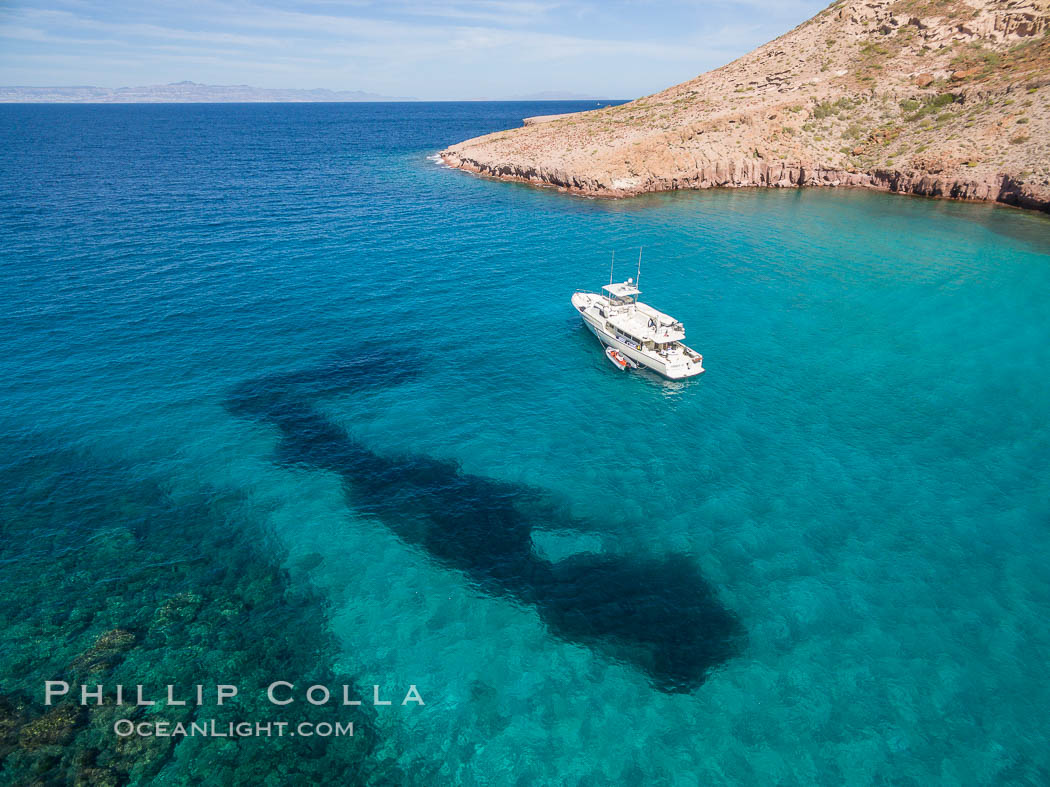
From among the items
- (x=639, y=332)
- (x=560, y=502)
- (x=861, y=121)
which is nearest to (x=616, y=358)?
(x=639, y=332)

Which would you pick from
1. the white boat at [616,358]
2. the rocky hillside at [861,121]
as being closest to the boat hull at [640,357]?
the white boat at [616,358]

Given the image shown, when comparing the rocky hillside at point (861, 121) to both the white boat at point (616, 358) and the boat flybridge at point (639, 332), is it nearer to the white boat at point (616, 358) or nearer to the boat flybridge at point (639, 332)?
the boat flybridge at point (639, 332)

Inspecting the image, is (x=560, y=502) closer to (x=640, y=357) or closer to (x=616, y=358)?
(x=640, y=357)

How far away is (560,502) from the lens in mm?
36312

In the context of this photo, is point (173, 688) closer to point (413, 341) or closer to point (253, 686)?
point (253, 686)

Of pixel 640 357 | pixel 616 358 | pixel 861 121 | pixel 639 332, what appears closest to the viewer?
pixel 640 357

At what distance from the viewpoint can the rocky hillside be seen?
320 feet

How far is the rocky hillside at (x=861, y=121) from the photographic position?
320ft

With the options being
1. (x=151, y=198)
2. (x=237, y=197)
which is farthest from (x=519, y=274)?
(x=151, y=198)

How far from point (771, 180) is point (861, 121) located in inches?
976

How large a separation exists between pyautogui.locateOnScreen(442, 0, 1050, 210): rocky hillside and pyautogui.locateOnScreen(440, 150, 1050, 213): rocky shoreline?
22 cm

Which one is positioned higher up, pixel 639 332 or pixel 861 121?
pixel 861 121

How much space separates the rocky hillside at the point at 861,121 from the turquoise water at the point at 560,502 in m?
40.9

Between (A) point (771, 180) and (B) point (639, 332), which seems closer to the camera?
(B) point (639, 332)
